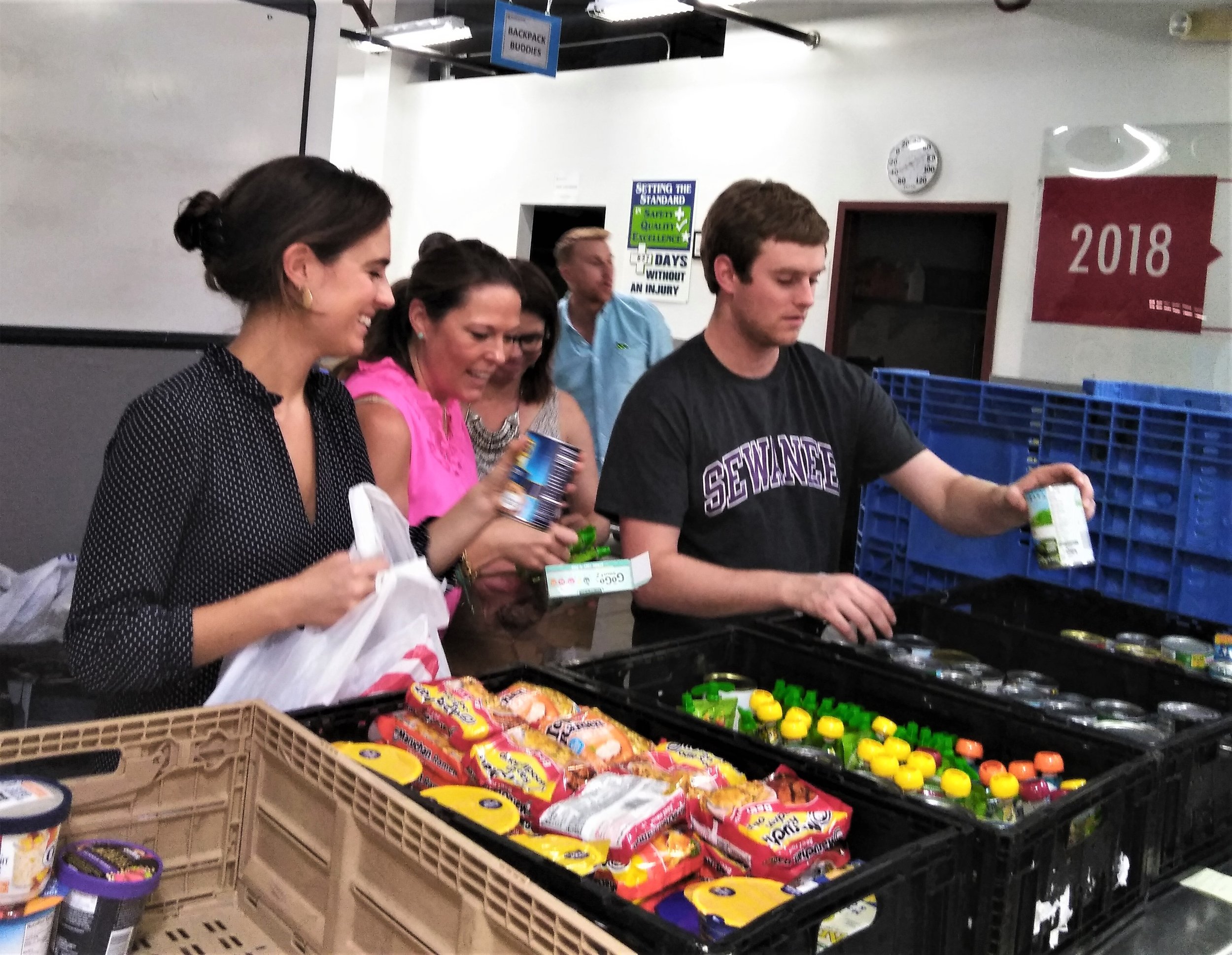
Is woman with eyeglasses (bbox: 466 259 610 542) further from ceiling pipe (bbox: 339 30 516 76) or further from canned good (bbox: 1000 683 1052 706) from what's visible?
ceiling pipe (bbox: 339 30 516 76)

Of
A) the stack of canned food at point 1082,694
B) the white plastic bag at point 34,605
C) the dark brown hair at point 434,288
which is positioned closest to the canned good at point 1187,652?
the stack of canned food at point 1082,694

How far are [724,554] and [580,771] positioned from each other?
1.06 m

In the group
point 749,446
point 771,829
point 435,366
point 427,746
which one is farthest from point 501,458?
point 771,829

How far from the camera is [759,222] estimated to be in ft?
7.60

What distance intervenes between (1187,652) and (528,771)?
117 cm

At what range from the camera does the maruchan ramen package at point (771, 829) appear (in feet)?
3.59

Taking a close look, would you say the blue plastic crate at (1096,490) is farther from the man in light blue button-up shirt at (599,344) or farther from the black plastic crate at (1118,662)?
the man in light blue button-up shirt at (599,344)

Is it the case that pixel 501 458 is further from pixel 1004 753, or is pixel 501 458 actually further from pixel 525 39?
pixel 525 39

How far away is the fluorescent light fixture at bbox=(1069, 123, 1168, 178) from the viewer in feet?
19.1

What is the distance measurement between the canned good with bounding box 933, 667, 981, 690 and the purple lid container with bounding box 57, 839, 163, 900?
3.44 ft

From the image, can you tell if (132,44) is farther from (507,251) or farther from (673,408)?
(507,251)

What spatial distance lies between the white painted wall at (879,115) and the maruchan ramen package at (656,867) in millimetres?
5381

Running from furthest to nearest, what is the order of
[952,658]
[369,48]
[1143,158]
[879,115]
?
[369,48], [879,115], [1143,158], [952,658]

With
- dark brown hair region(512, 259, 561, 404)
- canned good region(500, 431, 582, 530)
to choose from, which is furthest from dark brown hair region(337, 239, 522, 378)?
canned good region(500, 431, 582, 530)
